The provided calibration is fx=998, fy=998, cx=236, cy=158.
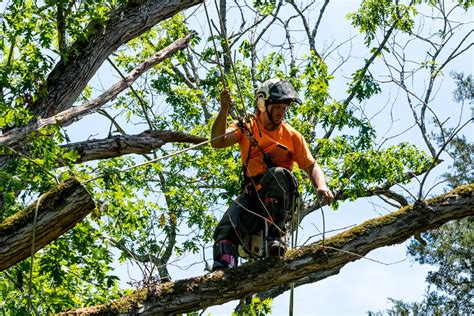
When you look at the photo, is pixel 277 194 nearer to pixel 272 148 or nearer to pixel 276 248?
pixel 272 148

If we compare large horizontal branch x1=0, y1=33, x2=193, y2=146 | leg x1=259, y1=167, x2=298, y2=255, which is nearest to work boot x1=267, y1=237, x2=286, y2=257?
leg x1=259, y1=167, x2=298, y2=255

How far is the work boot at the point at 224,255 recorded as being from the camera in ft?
19.3

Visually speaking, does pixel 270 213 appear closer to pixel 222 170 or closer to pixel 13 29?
pixel 13 29

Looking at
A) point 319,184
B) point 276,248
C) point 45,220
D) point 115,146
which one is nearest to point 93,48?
point 115,146

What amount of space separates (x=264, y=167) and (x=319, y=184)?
368 millimetres

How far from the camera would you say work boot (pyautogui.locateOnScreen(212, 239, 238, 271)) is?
5.87 m

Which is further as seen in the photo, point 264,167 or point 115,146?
point 115,146

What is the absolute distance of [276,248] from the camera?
552 centimetres

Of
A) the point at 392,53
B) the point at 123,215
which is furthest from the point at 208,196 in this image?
the point at 123,215

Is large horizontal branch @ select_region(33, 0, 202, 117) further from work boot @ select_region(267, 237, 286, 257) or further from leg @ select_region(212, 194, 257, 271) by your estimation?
work boot @ select_region(267, 237, 286, 257)

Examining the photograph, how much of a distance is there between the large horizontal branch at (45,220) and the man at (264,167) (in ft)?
4.19

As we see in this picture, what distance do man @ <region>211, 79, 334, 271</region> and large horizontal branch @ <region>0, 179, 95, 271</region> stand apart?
4.19 ft

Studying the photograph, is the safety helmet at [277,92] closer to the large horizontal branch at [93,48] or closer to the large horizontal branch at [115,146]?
the large horizontal branch at [93,48]

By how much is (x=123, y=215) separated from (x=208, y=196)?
5.82 m
